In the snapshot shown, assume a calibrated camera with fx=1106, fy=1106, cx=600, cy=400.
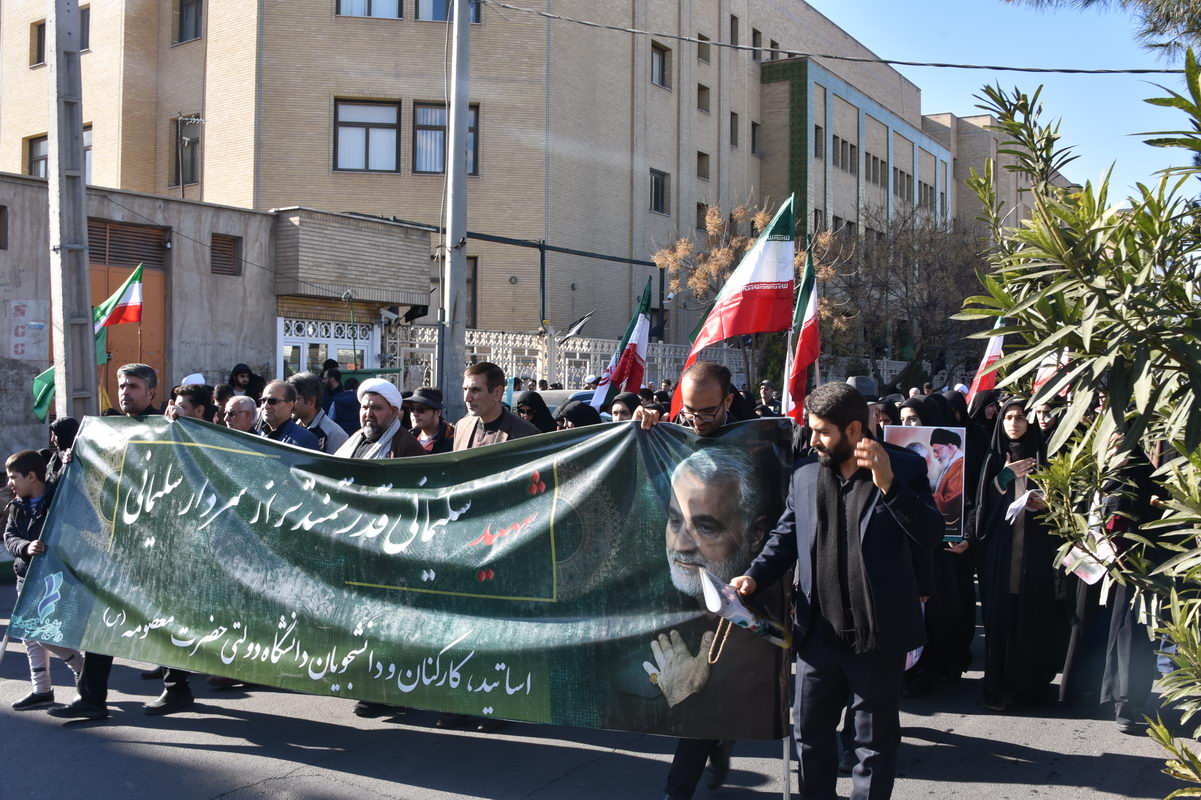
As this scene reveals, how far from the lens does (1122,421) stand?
8.38 ft

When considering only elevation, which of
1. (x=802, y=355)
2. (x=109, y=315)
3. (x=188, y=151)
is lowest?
(x=802, y=355)

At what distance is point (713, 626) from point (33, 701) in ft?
13.4

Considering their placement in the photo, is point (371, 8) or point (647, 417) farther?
point (371, 8)

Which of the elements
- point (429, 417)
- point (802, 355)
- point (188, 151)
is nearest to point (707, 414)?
point (429, 417)

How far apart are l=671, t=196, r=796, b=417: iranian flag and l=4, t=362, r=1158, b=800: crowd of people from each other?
28.7 inches

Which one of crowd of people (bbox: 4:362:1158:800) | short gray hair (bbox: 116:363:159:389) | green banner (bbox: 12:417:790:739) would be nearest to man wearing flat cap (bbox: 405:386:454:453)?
crowd of people (bbox: 4:362:1158:800)

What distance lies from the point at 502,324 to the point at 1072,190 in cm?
2515

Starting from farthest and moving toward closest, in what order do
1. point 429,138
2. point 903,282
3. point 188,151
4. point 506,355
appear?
point 903,282, point 188,151, point 429,138, point 506,355

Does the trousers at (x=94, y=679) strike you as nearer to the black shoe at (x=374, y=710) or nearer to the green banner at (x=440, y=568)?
the green banner at (x=440, y=568)

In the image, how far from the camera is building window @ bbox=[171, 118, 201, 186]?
27.6m

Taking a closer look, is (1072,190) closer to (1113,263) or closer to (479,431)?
(1113,263)

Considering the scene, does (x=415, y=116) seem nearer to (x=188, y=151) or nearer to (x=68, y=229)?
(x=188, y=151)

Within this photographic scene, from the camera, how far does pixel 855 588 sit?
402cm

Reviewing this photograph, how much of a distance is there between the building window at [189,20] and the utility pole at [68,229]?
18730 millimetres
